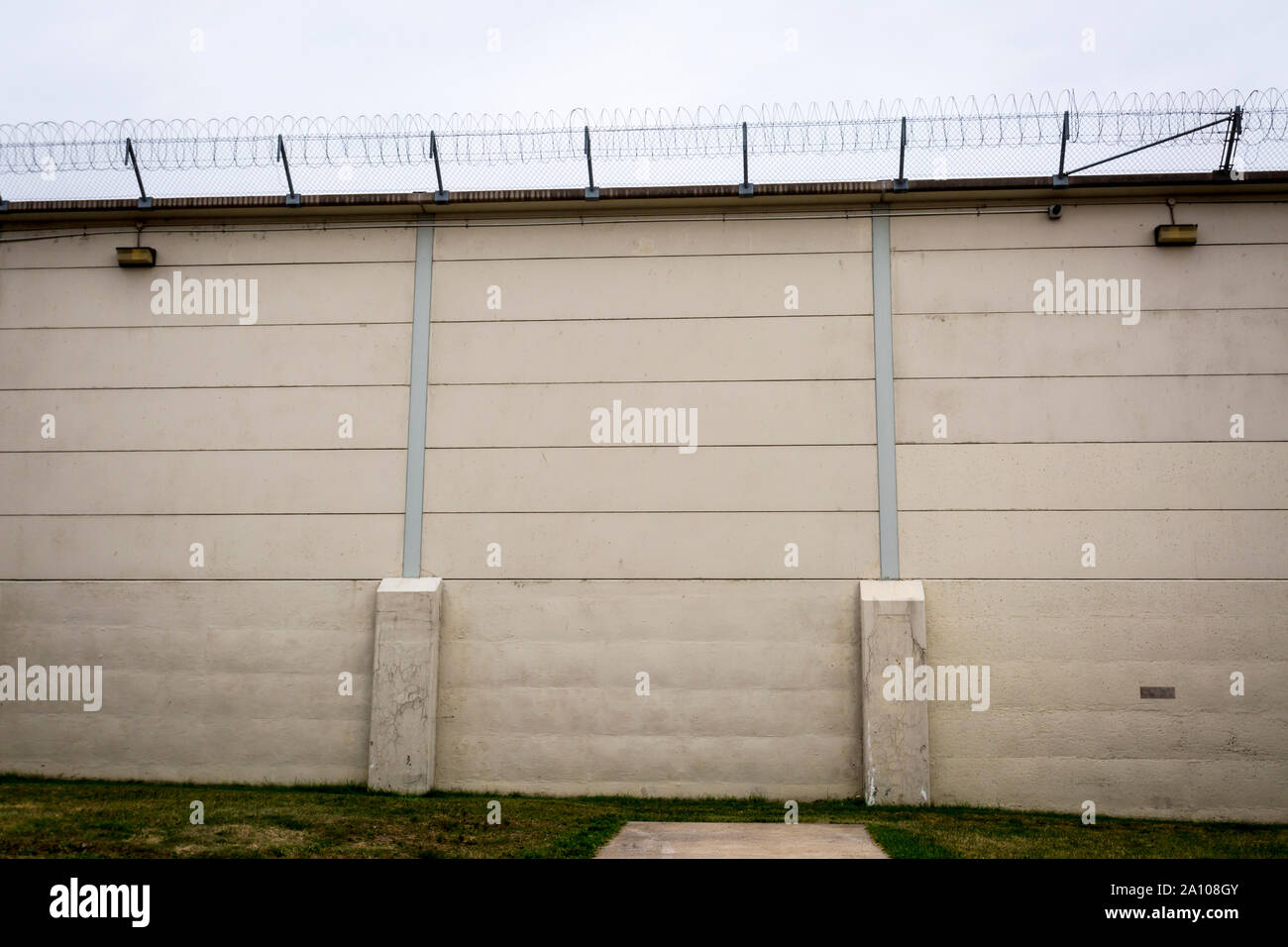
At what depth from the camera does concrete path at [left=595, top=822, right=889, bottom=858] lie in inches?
341

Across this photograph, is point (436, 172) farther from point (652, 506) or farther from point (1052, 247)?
point (1052, 247)

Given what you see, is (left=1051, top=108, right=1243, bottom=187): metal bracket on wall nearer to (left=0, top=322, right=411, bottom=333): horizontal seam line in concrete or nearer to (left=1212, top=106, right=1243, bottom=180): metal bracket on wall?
(left=1212, top=106, right=1243, bottom=180): metal bracket on wall

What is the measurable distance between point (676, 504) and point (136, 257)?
21.5 ft

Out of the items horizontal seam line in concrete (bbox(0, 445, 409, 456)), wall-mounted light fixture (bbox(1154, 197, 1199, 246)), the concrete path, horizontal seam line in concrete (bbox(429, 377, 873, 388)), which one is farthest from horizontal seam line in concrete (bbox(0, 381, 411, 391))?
wall-mounted light fixture (bbox(1154, 197, 1199, 246))

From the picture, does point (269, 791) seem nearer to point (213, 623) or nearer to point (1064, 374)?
point (213, 623)

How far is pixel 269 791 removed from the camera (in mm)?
11320

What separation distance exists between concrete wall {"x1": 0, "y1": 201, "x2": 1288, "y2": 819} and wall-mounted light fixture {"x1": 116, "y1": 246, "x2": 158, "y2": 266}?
0.47ft

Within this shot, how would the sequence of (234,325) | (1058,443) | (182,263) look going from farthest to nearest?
1. (182,263)
2. (234,325)
3. (1058,443)

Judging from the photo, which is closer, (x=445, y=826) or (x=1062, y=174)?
(x=445, y=826)

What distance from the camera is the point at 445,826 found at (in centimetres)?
933

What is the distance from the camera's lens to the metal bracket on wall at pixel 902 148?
473 inches

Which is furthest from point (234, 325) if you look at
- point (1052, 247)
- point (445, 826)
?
point (1052, 247)

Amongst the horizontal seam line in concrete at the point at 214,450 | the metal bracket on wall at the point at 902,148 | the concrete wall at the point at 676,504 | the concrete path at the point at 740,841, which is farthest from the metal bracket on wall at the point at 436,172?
the concrete path at the point at 740,841
